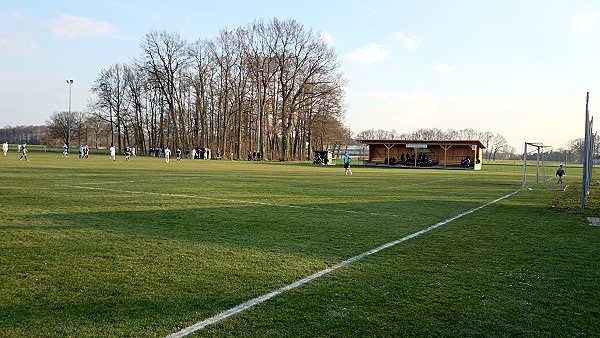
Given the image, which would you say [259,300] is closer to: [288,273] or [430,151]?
[288,273]

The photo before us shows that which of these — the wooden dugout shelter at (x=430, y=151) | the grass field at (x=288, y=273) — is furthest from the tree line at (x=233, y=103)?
the grass field at (x=288, y=273)

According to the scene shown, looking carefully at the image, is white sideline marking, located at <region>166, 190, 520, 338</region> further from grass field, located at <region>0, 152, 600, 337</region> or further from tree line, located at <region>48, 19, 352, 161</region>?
tree line, located at <region>48, 19, 352, 161</region>

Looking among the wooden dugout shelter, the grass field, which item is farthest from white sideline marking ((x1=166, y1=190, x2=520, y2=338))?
the wooden dugout shelter

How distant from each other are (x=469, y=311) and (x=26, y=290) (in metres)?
4.87

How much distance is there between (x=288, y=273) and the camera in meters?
6.25

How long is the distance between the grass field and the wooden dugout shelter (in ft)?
153

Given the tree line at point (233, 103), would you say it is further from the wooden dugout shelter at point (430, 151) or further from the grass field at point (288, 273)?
the grass field at point (288, 273)

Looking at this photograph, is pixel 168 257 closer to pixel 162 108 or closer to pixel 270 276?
pixel 270 276

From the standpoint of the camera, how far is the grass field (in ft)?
14.6

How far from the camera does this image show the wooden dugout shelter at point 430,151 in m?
57.7

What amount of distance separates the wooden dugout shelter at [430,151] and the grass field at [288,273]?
46503 mm

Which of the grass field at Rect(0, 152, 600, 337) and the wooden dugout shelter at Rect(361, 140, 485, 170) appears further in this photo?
the wooden dugout shelter at Rect(361, 140, 485, 170)

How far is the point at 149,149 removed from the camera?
87.2 meters

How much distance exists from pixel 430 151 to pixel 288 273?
56.8m
